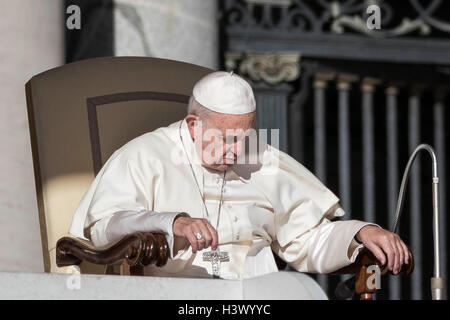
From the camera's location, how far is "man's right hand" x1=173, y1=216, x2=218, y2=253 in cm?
354

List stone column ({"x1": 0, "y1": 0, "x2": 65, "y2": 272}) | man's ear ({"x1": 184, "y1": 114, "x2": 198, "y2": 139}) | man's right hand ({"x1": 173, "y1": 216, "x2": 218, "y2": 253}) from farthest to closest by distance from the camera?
stone column ({"x1": 0, "y1": 0, "x2": 65, "y2": 272})
man's ear ({"x1": 184, "y1": 114, "x2": 198, "y2": 139})
man's right hand ({"x1": 173, "y1": 216, "x2": 218, "y2": 253})

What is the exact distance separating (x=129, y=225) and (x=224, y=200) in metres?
0.46

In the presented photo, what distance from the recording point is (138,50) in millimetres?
5883

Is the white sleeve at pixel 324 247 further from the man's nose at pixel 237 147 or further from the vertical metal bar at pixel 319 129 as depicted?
the vertical metal bar at pixel 319 129

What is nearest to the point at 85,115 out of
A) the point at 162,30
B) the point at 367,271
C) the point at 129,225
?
the point at 129,225

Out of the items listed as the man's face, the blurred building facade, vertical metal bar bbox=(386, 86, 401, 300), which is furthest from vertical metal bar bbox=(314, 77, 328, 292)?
the man's face

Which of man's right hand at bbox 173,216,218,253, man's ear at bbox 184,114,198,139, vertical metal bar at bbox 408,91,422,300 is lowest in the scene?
vertical metal bar at bbox 408,91,422,300

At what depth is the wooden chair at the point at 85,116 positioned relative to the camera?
14.1 feet

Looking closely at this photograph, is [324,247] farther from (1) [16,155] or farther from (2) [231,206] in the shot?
(1) [16,155]

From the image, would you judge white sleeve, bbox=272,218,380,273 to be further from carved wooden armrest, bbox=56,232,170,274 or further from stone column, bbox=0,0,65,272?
stone column, bbox=0,0,65,272

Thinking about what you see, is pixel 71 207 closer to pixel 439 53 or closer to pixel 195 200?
pixel 195 200
